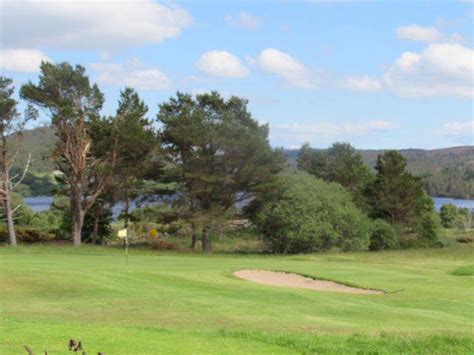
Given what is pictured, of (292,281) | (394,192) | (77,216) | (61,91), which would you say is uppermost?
(61,91)

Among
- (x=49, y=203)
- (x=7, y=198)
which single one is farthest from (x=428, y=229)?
(x=49, y=203)

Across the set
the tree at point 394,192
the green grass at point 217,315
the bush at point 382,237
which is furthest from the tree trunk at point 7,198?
the tree at point 394,192

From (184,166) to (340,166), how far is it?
78.6 feet

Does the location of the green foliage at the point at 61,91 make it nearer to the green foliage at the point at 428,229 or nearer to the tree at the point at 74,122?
the tree at the point at 74,122

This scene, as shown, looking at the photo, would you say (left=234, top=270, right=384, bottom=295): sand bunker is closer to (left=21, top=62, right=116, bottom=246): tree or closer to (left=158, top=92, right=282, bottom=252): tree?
(left=158, top=92, right=282, bottom=252): tree

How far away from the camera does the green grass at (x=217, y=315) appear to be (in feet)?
31.1

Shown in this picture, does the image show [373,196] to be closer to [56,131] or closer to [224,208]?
[224,208]

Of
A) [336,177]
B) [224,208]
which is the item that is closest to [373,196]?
[336,177]

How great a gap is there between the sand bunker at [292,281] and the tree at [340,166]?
31.5 m

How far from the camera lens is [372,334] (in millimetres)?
11656

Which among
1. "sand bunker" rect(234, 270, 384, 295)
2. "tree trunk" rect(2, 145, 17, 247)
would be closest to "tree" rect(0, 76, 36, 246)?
"tree trunk" rect(2, 145, 17, 247)

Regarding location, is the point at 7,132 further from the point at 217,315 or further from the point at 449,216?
the point at 449,216

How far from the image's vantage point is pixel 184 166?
1799 inches

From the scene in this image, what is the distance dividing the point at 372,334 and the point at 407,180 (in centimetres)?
4659
